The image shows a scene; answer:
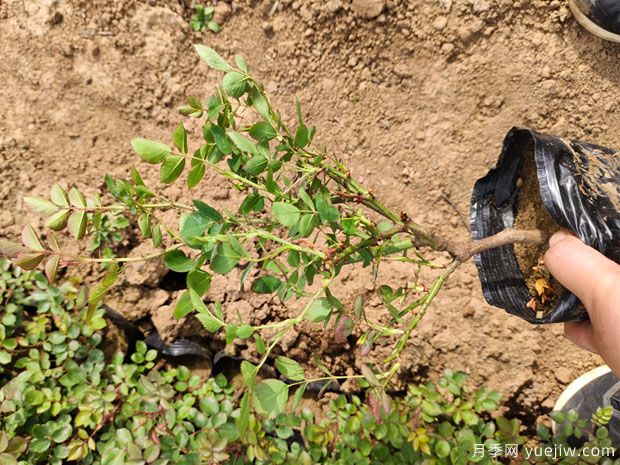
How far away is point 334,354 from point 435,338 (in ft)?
1.33

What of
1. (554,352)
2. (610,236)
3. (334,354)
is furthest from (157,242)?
(554,352)

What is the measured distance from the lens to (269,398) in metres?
0.68

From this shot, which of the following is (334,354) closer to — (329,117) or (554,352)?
(554,352)

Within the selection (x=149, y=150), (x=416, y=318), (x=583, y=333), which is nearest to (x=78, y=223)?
(x=149, y=150)

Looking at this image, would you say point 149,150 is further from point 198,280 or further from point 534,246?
point 534,246

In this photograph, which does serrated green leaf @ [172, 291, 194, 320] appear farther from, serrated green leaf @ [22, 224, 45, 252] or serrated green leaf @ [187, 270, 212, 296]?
serrated green leaf @ [22, 224, 45, 252]

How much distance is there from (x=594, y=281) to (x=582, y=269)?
36 mm

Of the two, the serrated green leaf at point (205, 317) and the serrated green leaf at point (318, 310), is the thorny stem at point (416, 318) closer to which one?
the serrated green leaf at point (318, 310)

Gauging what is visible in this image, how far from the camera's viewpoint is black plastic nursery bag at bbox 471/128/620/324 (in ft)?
3.43

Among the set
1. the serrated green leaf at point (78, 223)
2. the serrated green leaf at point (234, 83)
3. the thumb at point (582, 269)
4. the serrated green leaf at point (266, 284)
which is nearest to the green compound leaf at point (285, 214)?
the serrated green leaf at point (266, 284)

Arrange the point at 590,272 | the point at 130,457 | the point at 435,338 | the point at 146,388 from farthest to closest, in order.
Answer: the point at 435,338 < the point at 146,388 < the point at 130,457 < the point at 590,272

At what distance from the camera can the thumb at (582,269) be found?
2.96 feet

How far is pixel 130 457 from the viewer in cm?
135

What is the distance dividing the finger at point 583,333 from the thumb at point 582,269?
0.34 metres
